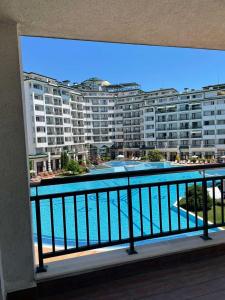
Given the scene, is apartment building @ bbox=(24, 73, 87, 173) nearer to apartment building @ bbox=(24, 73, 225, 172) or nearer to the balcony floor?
apartment building @ bbox=(24, 73, 225, 172)

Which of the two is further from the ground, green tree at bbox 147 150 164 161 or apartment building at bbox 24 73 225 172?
apartment building at bbox 24 73 225 172

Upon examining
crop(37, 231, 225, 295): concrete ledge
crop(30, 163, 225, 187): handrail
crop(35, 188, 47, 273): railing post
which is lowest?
crop(37, 231, 225, 295): concrete ledge

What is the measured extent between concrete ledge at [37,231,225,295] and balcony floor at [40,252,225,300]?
0.21ft

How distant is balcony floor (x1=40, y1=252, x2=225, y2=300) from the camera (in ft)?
5.86

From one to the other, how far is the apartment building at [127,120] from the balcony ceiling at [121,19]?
14.0 metres

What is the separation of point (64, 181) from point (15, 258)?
2.21ft

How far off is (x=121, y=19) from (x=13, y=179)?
142 centimetres

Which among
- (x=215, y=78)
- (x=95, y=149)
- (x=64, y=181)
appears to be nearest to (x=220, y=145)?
(x=95, y=149)

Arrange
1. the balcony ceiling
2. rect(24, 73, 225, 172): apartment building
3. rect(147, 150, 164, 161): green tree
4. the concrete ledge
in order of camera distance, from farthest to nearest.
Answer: rect(147, 150, 164, 161): green tree → rect(24, 73, 225, 172): apartment building → the concrete ledge → the balcony ceiling

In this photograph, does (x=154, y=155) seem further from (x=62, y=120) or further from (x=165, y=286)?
(x=165, y=286)

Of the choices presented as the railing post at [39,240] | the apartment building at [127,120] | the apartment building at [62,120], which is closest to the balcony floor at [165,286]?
the railing post at [39,240]

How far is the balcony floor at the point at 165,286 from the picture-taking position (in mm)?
1787

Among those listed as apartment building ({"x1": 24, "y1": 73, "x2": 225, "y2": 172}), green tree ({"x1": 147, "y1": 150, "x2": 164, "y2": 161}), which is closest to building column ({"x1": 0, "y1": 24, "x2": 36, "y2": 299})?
apartment building ({"x1": 24, "y1": 73, "x2": 225, "y2": 172})

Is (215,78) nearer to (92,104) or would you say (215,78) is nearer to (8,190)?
(92,104)
